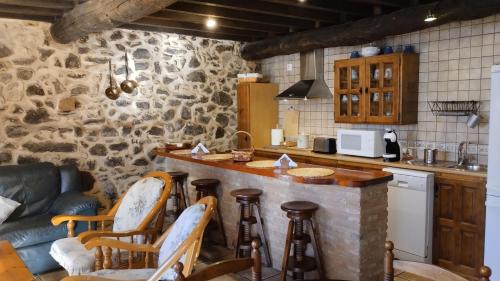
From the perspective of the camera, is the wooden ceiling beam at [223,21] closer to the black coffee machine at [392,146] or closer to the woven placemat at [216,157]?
the woven placemat at [216,157]

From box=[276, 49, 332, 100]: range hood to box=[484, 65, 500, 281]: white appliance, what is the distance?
2427 mm

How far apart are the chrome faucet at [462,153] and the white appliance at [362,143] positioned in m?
0.80

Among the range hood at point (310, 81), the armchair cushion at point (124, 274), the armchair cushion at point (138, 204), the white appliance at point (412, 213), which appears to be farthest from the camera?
the range hood at point (310, 81)

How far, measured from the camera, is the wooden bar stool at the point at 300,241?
3.03 metres

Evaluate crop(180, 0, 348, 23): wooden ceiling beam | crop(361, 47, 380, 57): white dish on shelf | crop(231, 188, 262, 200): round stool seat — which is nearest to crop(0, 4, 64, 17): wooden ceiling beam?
crop(180, 0, 348, 23): wooden ceiling beam

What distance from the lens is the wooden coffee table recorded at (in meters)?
2.28

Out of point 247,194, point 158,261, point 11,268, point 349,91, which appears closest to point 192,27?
point 349,91

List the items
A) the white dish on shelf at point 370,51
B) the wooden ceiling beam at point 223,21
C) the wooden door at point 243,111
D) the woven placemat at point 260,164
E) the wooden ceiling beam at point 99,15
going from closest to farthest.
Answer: the wooden ceiling beam at point 99,15 → the woven placemat at point 260,164 → the wooden ceiling beam at point 223,21 → the white dish on shelf at point 370,51 → the wooden door at point 243,111

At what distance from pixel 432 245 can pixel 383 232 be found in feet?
3.72

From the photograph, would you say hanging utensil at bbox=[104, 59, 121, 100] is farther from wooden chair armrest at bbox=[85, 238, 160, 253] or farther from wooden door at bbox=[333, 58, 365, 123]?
wooden chair armrest at bbox=[85, 238, 160, 253]

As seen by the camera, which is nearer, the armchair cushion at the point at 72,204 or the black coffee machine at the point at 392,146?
the armchair cushion at the point at 72,204

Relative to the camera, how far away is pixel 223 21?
16.3 ft

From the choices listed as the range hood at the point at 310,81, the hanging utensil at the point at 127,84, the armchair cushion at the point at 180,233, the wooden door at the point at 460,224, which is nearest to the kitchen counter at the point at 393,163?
the wooden door at the point at 460,224

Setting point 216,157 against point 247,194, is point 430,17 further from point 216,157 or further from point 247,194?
point 216,157
